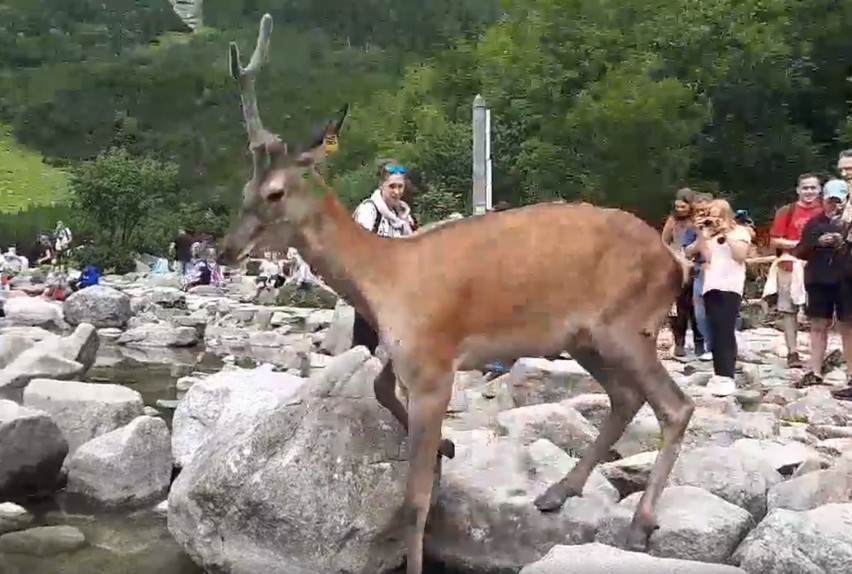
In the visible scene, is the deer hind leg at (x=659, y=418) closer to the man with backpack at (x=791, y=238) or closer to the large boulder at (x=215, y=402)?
the large boulder at (x=215, y=402)

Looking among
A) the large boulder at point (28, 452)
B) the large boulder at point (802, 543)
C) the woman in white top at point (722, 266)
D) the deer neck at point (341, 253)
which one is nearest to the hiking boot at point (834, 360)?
the woman in white top at point (722, 266)

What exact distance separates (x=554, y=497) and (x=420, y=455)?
3.31 ft

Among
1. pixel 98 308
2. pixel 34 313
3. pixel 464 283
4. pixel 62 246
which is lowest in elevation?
pixel 62 246

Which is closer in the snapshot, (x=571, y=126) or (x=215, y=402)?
(x=215, y=402)

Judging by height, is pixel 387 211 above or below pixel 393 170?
below

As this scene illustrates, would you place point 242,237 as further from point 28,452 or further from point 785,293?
point 785,293

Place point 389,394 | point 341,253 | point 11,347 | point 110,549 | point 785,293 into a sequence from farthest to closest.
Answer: point 11,347
point 785,293
point 110,549
point 389,394
point 341,253

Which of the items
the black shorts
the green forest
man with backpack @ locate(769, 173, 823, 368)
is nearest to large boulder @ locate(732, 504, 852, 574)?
the green forest

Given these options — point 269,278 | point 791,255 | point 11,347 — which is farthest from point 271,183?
point 269,278

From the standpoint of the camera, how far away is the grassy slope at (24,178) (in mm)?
83500

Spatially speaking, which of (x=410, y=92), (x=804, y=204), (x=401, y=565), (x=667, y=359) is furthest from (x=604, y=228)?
(x=410, y=92)

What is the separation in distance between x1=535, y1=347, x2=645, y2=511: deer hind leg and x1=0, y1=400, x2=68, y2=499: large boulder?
363 centimetres

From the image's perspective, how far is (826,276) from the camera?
1030 cm

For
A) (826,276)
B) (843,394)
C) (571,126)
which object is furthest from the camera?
(571,126)
